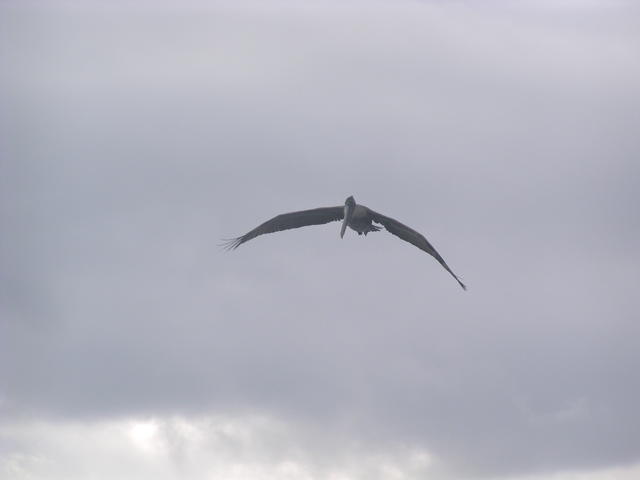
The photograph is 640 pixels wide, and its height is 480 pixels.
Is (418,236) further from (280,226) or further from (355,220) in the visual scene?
(280,226)

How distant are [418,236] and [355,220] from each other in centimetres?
260

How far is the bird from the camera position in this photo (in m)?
40.2

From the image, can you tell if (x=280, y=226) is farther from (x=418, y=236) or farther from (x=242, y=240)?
(x=418, y=236)

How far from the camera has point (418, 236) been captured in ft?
131

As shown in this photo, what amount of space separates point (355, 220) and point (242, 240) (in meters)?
4.68

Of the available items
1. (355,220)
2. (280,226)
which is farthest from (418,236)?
(280,226)

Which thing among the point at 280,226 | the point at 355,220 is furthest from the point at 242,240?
the point at 355,220

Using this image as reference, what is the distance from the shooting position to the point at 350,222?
4066 centimetres

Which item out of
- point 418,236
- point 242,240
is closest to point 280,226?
point 242,240

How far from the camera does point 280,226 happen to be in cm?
4238

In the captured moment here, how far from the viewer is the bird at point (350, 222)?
4016cm

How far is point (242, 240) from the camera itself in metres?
41.3

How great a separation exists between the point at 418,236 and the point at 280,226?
6022mm

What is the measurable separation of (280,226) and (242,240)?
1909 millimetres
